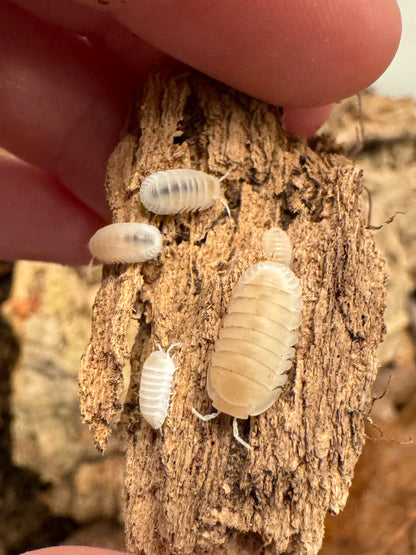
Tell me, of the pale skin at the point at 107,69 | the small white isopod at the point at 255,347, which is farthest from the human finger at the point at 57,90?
the small white isopod at the point at 255,347

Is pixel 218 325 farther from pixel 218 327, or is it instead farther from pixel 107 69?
pixel 107 69

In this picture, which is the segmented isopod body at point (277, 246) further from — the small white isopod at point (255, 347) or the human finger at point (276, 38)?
the human finger at point (276, 38)

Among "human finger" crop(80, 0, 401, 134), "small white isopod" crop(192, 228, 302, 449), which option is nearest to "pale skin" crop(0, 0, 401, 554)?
"human finger" crop(80, 0, 401, 134)

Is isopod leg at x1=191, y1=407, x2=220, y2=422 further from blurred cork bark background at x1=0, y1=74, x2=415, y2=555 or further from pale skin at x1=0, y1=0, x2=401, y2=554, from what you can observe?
pale skin at x1=0, y1=0, x2=401, y2=554

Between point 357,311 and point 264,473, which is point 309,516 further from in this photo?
point 357,311

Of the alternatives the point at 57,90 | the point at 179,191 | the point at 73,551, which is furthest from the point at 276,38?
the point at 73,551

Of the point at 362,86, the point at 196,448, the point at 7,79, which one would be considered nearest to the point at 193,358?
the point at 196,448
